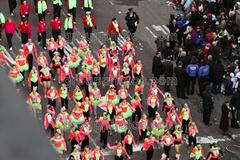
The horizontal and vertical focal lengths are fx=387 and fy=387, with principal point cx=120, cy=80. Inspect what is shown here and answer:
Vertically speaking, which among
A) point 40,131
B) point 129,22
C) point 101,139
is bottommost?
point 101,139

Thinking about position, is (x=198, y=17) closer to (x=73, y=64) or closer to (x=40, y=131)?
(x=73, y=64)

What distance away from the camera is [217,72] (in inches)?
687

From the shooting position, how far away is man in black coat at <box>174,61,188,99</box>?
17172mm

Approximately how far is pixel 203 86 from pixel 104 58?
472cm

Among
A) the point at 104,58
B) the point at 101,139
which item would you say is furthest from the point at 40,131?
the point at 104,58

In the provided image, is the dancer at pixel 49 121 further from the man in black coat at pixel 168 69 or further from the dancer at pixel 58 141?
the man in black coat at pixel 168 69

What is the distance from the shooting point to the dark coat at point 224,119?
15.3 m

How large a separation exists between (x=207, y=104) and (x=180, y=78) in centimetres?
201

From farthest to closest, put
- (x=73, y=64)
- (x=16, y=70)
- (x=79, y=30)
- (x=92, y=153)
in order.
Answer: (x=79, y=30) < (x=73, y=64) < (x=16, y=70) < (x=92, y=153)

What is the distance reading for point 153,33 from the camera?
76.4 feet

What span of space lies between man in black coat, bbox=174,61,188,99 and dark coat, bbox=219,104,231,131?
2598mm

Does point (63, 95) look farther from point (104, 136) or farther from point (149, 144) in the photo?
point (149, 144)

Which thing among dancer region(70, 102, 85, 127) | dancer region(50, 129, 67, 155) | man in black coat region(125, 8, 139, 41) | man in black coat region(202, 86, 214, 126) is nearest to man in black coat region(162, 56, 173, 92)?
man in black coat region(202, 86, 214, 126)

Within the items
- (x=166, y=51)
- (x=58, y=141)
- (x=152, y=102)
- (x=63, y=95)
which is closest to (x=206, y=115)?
(x=152, y=102)
